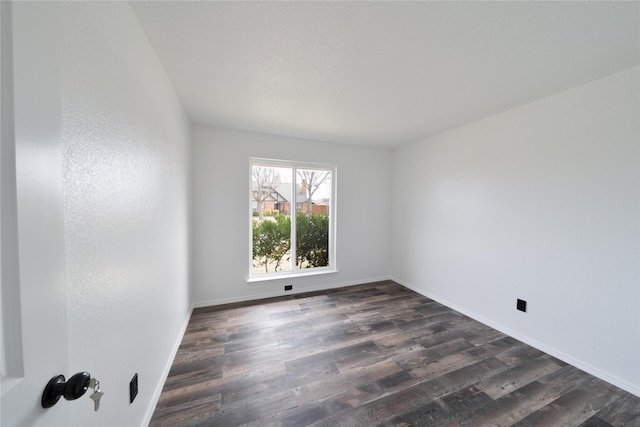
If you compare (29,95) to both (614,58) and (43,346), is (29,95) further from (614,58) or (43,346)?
(614,58)

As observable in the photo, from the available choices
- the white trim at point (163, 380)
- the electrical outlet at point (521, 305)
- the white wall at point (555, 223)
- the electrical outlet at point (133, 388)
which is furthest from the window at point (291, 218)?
the electrical outlet at point (521, 305)

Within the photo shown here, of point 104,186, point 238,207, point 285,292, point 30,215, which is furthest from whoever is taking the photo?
point 285,292

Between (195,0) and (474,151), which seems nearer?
(195,0)

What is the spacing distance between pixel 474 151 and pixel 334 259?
2.41 meters

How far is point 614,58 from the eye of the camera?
1561mm

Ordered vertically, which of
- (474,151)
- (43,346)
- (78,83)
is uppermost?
(474,151)

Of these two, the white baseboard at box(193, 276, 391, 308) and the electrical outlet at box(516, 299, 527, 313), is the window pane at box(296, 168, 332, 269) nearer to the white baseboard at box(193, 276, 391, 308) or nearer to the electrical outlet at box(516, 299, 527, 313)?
the white baseboard at box(193, 276, 391, 308)

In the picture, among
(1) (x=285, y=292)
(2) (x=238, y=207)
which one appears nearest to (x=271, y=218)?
(2) (x=238, y=207)

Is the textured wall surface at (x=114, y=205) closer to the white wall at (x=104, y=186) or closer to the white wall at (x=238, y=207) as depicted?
the white wall at (x=104, y=186)

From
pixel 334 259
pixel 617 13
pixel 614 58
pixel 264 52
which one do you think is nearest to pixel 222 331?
pixel 334 259

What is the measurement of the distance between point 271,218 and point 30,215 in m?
2.97

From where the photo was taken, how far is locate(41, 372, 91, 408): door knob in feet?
1.58

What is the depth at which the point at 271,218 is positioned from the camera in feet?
11.2

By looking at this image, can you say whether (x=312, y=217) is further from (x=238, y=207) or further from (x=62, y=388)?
(x=62, y=388)
